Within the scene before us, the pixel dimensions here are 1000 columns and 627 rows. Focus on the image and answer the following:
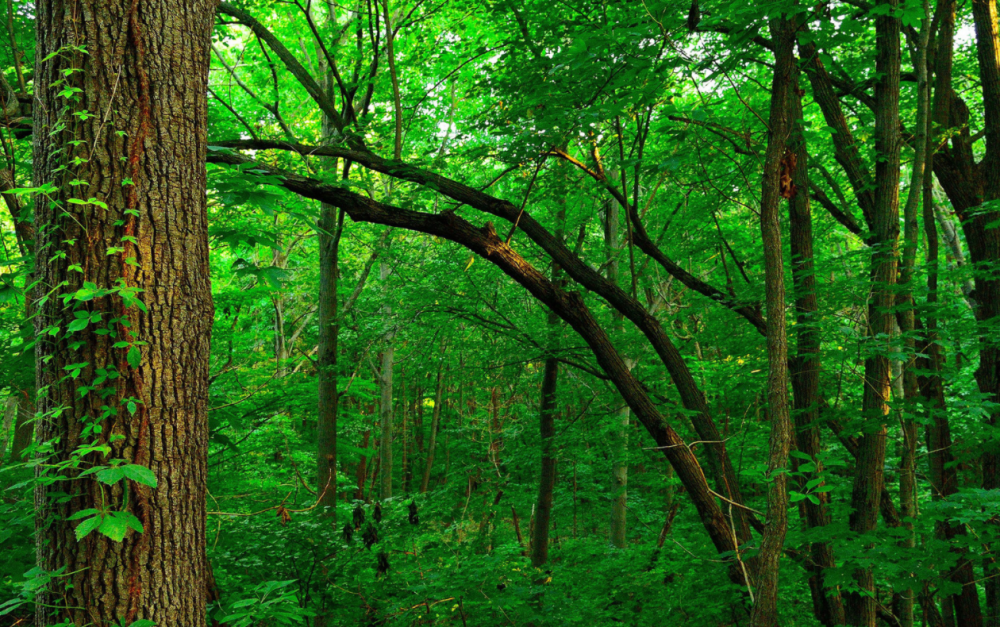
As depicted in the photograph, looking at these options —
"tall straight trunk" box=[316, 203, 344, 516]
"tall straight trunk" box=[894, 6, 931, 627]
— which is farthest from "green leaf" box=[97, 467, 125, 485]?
"tall straight trunk" box=[316, 203, 344, 516]

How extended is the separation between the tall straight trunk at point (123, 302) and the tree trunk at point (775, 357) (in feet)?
7.06

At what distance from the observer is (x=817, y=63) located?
13.4ft

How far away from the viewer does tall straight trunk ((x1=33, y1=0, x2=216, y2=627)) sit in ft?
5.61

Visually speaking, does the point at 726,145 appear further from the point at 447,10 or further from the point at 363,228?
the point at 363,228

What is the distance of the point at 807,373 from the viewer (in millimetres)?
3969

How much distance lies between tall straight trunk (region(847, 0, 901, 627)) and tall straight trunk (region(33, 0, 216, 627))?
361 cm

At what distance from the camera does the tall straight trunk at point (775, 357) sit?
226cm

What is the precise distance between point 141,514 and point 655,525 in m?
11.6

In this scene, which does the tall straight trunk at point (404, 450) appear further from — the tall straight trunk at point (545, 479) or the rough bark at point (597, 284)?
the rough bark at point (597, 284)

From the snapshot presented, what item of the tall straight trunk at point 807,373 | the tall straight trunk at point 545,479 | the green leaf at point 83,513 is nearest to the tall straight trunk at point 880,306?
the tall straight trunk at point 807,373

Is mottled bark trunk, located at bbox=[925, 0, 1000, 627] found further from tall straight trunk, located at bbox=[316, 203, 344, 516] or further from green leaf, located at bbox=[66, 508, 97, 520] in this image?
tall straight trunk, located at bbox=[316, 203, 344, 516]

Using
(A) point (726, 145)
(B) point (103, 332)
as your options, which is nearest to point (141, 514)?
(B) point (103, 332)

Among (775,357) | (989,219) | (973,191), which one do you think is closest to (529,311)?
(973,191)

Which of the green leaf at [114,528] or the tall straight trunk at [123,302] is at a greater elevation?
the tall straight trunk at [123,302]
